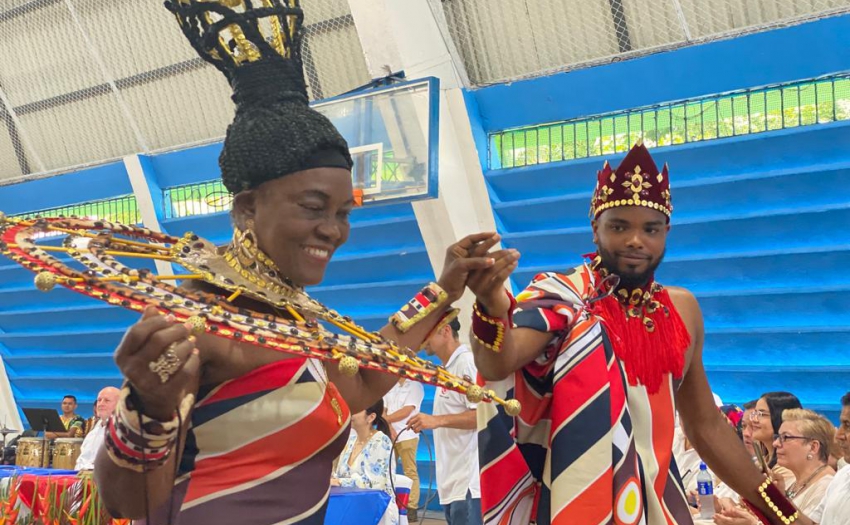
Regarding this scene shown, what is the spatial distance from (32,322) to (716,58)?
9531 millimetres

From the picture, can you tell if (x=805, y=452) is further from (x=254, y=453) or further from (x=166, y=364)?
(x=166, y=364)

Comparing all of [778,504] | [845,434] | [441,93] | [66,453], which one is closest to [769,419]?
[845,434]

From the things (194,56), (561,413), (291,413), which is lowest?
(561,413)

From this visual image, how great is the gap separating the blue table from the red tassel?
188 centimetres

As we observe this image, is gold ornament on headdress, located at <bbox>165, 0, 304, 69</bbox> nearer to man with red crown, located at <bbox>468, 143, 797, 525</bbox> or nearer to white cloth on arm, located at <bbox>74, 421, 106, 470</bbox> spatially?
man with red crown, located at <bbox>468, 143, 797, 525</bbox>

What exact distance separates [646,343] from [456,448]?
3752mm

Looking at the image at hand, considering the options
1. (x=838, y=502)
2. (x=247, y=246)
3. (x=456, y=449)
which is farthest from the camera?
(x=456, y=449)

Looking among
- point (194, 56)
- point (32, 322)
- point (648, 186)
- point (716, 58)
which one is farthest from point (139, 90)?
point (648, 186)

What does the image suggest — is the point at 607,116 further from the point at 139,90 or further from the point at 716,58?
the point at 139,90

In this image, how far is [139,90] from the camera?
11.3m

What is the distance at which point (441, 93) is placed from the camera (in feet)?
29.8

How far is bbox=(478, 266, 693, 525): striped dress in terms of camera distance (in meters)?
2.58

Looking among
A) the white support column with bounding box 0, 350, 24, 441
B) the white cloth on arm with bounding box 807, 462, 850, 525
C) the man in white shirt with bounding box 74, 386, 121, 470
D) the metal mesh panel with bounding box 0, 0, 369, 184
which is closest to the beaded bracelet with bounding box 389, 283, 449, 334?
the white cloth on arm with bounding box 807, 462, 850, 525

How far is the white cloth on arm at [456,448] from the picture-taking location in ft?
20.6
